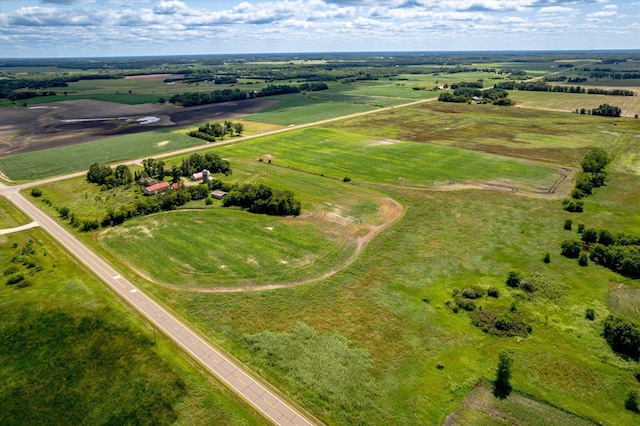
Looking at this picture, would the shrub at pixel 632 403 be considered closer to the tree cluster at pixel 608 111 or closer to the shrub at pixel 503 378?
the shrub at pixel 503 378

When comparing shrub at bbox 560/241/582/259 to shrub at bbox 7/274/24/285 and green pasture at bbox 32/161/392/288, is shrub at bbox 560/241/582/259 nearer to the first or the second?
green pasture at bbox 32/161/392/288

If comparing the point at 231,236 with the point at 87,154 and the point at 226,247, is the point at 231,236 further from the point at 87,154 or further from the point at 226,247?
the point at 87,154

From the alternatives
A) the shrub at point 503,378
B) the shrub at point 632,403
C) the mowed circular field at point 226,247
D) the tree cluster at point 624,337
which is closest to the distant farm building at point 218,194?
the mowed circular field at point 226,247

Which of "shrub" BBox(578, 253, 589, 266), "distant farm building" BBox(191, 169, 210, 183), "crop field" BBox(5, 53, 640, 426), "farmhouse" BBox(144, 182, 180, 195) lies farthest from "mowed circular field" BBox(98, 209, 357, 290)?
"shrub" BBox(578, 253, 589, 266)

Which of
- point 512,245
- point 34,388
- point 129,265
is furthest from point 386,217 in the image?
point 34,388

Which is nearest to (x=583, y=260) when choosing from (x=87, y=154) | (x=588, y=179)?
(x=588, y=179)

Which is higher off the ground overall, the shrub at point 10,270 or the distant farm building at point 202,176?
the distant farm building at point 202,176
